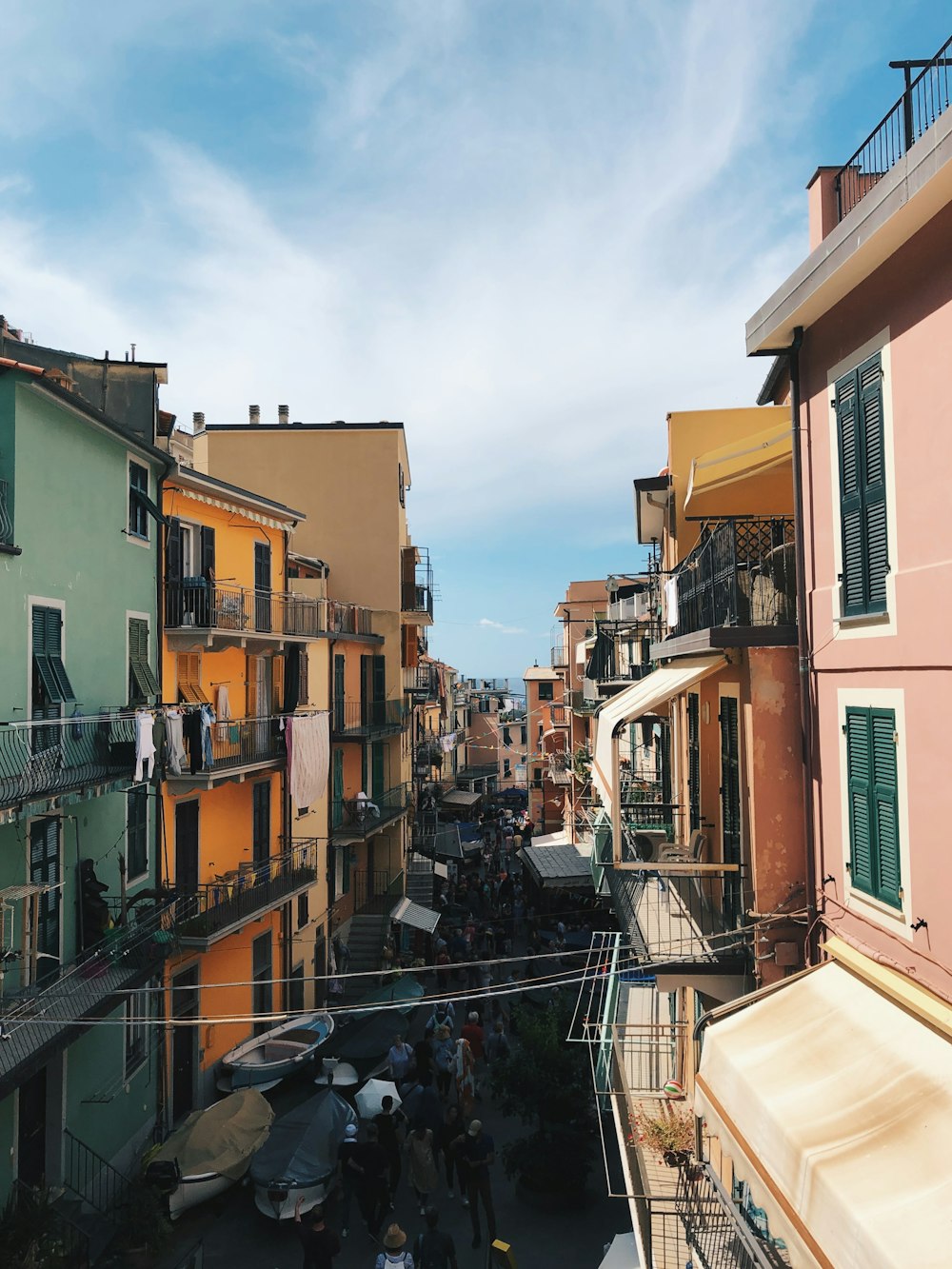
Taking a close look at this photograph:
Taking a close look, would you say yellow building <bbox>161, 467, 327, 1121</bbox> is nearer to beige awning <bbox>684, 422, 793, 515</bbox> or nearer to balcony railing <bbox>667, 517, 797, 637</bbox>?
balcony railing <bbox>667, 517, 797, 637</bbox>

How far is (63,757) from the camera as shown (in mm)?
12633

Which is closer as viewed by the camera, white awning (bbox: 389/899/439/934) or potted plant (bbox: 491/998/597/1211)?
potted plant (bbox: 491/998/597/1211)

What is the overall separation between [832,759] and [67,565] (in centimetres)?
1152

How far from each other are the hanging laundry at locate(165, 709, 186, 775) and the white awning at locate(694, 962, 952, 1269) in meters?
10.4

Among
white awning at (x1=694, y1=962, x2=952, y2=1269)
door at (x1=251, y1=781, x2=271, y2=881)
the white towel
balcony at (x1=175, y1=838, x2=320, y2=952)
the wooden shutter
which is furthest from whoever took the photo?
door at (x1=251, y1=781, x2=271, y2=881)

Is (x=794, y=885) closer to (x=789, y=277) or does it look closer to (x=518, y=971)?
(x=789, y=277)

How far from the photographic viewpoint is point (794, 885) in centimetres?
899

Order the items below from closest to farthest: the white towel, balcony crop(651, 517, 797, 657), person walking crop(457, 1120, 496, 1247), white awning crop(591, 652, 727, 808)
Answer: balcony crop(651, 517, 797, 657), white awning crop(591, 652, 727, 808), person walking crop(457, 1120, 496, 1247), the white towel

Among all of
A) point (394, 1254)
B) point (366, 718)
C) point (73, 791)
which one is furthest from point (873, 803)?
point (366, 718)

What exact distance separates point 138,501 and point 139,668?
3140 mm

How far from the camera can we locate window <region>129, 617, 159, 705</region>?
53.4 ft

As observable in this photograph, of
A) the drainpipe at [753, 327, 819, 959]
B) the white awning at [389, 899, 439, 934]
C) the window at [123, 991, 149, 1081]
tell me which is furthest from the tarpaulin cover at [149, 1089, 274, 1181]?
the white awning at [389, 899, 439, 934]

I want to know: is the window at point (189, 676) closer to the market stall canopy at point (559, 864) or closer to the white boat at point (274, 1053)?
the white boat at point (274, 1053)

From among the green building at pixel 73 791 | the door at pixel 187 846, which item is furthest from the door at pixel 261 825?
the green building at pixel 73 791
